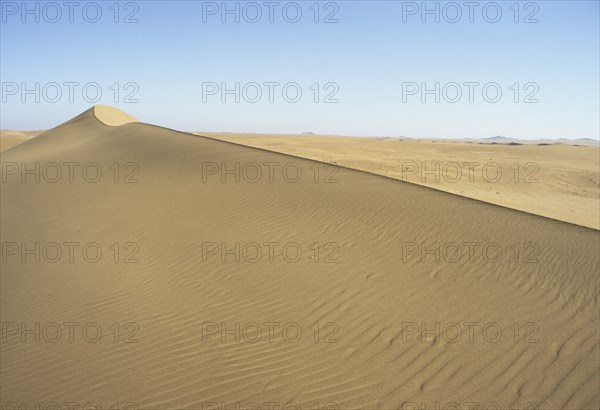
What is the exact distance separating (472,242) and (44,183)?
14.3 metres

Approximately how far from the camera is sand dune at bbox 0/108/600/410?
4184mm

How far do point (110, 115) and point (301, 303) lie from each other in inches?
1339

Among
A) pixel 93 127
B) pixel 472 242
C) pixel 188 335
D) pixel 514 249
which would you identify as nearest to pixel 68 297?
pixel 188 335

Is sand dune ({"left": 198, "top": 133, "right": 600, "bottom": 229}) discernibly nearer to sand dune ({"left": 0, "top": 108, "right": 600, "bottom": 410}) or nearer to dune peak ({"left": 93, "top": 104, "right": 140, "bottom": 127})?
sand dune ({"left": 0, "top": 108, "right": 600, "bottom": 410})

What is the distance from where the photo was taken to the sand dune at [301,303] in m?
4.18

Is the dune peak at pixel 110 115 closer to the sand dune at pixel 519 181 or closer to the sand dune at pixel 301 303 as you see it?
the sand dune at pixel 519 181

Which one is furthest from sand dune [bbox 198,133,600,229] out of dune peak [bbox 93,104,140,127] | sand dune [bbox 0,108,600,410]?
dune peak [bbox 93,104,140,127]

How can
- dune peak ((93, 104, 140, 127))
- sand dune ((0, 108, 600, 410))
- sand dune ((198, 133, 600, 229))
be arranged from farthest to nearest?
dune peak ((93, 104, 140, 127)) → sand dune ((198, 133, 600, 229)) → sand dune ((0, 108, 600, 410))

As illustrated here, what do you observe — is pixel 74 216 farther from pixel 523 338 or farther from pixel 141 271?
pixel 523 338

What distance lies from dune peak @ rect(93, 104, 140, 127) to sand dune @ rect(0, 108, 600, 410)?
22093 millimetres

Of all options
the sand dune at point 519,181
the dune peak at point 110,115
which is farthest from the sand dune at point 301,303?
the dune peak at point 110,115

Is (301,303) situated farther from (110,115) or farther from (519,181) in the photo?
(110,115)

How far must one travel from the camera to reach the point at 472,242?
7.54m

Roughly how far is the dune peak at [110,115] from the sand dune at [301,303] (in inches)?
870
